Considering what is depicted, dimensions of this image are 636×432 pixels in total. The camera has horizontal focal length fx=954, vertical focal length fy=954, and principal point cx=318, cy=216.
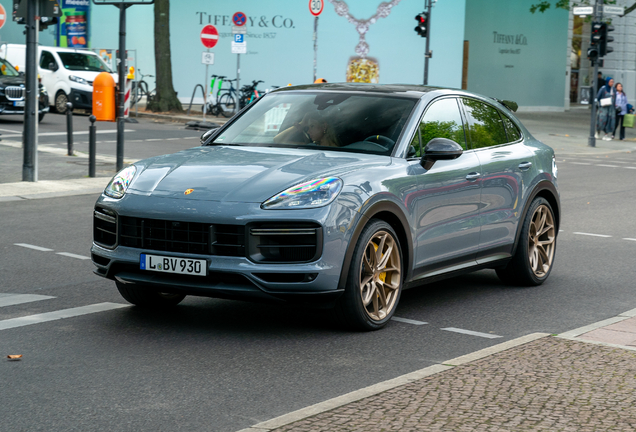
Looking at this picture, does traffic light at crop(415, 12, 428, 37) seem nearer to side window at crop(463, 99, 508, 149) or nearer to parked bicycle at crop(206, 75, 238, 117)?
parked bicycle at crop(206, 75, 238, 117)

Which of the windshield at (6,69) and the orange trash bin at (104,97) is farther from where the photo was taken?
the windshield at (6,69)

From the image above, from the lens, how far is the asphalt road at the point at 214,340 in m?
4.52

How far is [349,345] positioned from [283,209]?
0.93 metres

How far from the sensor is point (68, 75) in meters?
29.1

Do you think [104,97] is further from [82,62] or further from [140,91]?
[140,91]

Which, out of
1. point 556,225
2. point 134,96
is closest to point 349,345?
point 556,225

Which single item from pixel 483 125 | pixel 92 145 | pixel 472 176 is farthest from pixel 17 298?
pixel 92 145

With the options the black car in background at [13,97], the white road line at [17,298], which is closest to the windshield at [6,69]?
the black car in background at [13,97]

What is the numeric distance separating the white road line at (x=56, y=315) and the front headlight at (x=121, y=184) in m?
0.92

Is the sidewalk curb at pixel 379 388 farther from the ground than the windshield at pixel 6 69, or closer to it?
closer to it

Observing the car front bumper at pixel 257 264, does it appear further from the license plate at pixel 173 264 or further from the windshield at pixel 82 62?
the windshield at pixel 82 62

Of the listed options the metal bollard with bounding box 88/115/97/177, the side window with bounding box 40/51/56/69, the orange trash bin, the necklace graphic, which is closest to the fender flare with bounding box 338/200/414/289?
the metal bollard with bounding box 88/115/97/177

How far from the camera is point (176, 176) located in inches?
237

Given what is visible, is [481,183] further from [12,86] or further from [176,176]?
[12,86]
